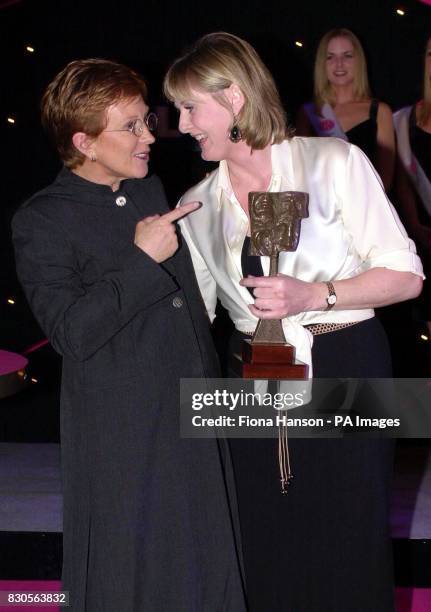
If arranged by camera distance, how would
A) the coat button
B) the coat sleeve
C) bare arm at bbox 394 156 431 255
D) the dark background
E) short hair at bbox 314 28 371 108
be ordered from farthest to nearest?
bare arm at bbox 394 156 431 255 → the dark background → short hair at bbox 314 28 371 108 → the coat button → the coat sleeve

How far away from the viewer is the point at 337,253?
7.72 ft

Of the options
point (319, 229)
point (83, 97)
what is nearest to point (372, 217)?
point (319, 229)

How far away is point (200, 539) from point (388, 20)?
2950mm

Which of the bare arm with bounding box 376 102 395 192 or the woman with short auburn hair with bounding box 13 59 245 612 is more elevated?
the bare arm with bounding box 376 102 395 192

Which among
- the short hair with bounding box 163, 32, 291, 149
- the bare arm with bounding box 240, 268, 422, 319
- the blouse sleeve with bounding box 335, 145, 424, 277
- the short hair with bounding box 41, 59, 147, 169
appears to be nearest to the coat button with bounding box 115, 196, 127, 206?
the short hair with bounding box 41, 59, 147, 169

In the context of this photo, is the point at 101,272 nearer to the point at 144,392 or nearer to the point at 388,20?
the point at 144,392

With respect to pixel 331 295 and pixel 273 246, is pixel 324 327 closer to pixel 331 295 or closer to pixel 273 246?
pixel 331 295

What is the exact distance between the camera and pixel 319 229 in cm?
234

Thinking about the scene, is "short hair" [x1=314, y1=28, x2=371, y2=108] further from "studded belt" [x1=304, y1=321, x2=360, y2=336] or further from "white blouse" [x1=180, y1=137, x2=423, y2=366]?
"studded belt" [x1=304, y1=321, x2=360, y2=336]

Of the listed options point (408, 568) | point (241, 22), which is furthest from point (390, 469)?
point (241, 22)

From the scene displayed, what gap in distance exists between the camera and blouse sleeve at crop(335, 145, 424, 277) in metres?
2.30

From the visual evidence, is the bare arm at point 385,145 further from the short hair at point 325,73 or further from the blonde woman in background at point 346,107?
the short hair at point 325,73

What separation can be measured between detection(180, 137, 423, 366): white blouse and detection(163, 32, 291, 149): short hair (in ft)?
0.27

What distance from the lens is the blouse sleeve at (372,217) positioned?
2.30 meters
